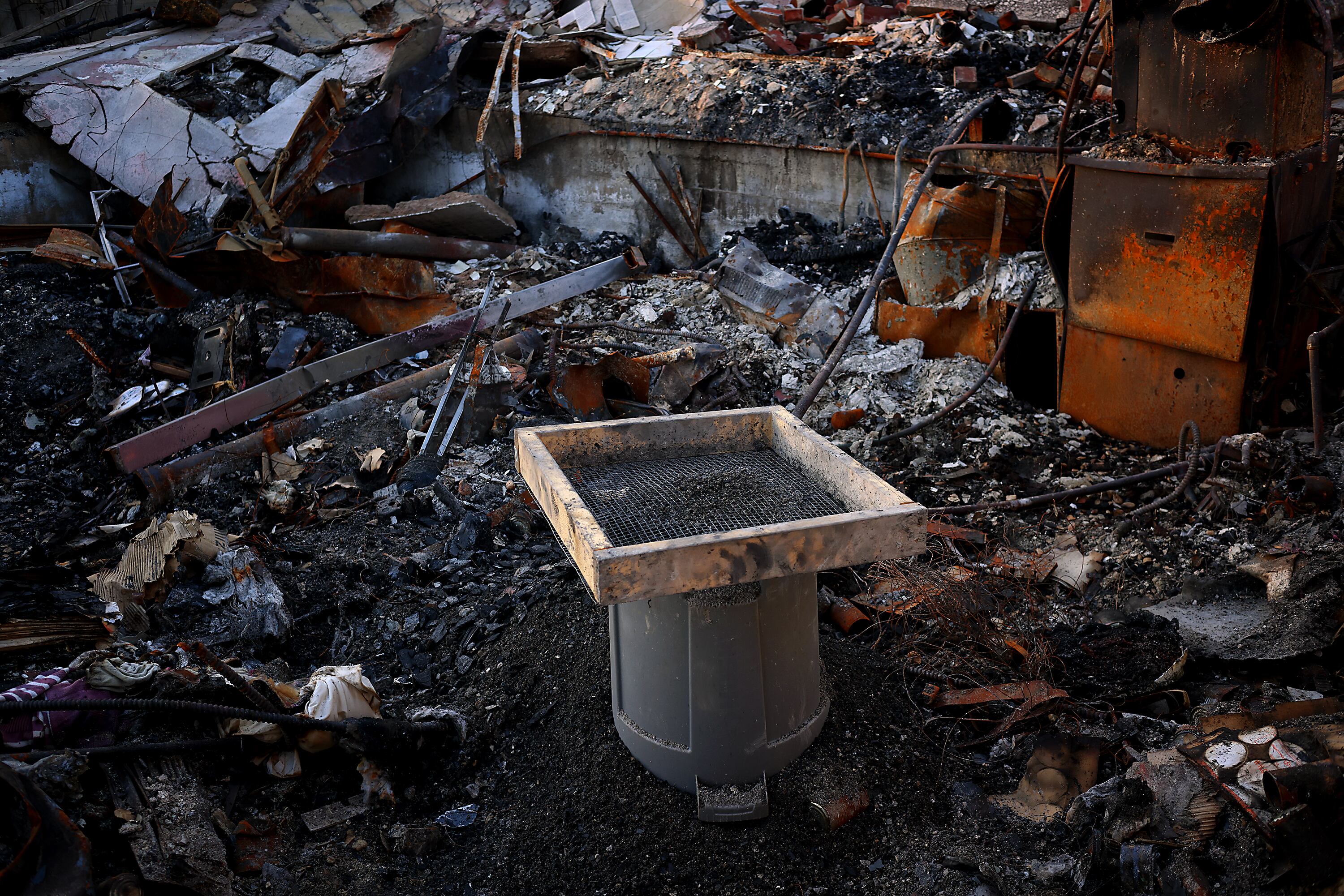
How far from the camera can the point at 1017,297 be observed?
6168 millimetres

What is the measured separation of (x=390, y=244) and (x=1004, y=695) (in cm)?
722

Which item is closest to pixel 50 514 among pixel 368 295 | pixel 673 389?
pixel 368 295

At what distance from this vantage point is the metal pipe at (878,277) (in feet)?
18.5

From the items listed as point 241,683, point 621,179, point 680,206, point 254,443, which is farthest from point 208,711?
point 621,179

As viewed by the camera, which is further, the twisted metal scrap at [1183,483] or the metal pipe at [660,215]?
the metal pipe at [660,215]

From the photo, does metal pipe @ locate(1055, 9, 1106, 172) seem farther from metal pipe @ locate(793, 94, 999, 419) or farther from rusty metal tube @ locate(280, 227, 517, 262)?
rusty metal tube @ locate(280, 227, 517, 262)

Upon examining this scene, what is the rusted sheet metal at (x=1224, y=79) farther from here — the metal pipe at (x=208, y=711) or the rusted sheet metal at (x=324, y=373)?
the metal pipe at (x=208, y=711)

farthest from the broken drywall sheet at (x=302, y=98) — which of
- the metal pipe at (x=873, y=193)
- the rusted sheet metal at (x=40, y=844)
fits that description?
the rusted sheet metal at (x=40, y=844)

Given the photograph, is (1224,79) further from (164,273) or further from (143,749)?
(164,273)

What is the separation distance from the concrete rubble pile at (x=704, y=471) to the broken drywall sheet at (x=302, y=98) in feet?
0.23

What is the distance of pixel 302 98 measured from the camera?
1038 cm

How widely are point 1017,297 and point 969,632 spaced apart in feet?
9.47

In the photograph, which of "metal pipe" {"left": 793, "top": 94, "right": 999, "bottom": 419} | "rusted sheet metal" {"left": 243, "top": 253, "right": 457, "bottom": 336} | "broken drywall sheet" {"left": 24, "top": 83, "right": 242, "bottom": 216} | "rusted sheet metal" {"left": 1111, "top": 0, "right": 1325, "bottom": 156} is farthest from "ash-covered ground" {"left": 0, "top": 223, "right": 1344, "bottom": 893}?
"broken drywall sheet" {"left": 24, "top": 83, "right": 242, "bottom": 216}

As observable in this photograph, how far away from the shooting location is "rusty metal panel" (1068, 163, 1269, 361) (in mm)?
4867
